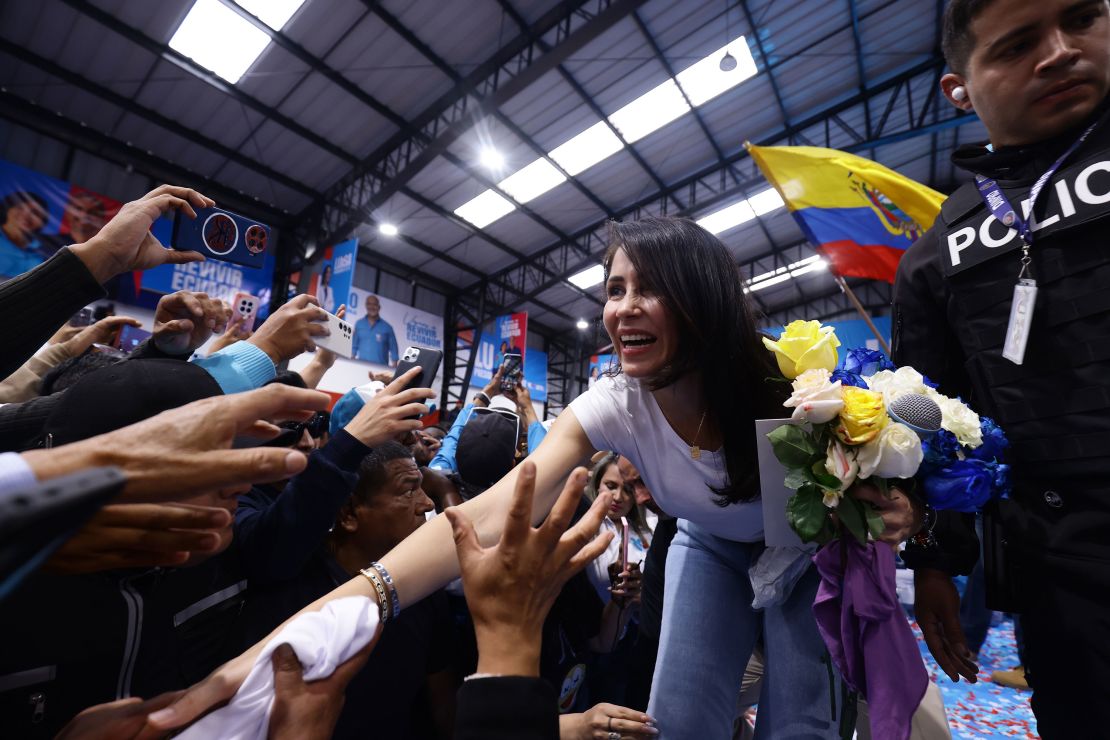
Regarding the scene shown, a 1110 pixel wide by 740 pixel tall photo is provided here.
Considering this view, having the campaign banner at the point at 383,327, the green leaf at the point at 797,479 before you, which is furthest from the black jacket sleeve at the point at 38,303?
the campaign banner at the point at 383,327

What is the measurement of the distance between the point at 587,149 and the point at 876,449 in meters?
9.97

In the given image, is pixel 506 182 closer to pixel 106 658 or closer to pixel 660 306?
pixel 660 306

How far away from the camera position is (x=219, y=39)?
280 inches

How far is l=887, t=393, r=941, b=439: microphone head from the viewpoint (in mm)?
1193

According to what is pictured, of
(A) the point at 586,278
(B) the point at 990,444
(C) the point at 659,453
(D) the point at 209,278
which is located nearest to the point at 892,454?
(B) the point at 990,444

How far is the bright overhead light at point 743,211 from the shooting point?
40.1 feet

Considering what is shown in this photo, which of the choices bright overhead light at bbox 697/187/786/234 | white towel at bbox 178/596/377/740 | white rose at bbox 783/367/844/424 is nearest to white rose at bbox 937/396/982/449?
white rose at bbox 783/367/844/424

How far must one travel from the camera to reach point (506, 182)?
10.8m

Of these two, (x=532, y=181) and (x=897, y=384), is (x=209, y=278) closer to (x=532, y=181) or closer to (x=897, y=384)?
(x=532, y=181)

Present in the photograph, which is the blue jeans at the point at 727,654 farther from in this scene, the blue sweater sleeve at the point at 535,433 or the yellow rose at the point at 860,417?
the blue sweater sleeve at the point at 535,433

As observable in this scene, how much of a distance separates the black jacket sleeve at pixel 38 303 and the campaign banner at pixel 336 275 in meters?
8.06

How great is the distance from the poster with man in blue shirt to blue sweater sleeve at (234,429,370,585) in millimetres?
10261

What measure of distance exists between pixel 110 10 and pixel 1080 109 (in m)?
9.54

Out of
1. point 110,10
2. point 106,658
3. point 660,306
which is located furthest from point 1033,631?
point 110,10
